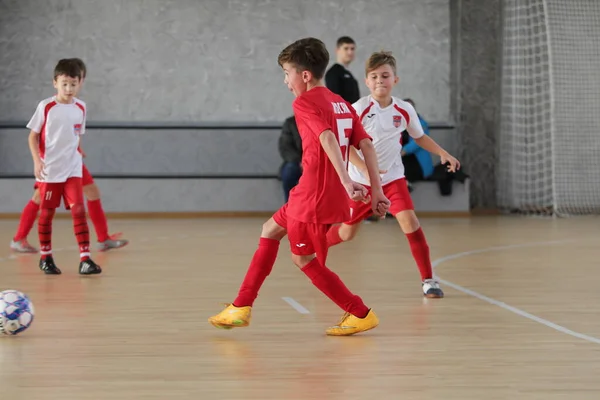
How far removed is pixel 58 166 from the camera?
6.56 m

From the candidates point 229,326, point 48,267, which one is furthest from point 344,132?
point 48,267

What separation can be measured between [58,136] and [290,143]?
239 inches

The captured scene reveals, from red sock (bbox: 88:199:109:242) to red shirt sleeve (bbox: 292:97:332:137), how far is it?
4224 mm

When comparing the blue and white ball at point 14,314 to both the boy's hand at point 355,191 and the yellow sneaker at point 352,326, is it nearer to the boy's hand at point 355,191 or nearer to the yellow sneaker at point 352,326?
the yellow sneaker at point 352,326

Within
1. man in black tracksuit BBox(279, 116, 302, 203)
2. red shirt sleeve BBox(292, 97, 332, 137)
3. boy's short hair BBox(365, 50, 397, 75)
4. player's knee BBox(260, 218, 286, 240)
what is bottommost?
man in black tracksuit BBox(279, 116, 302, 203)

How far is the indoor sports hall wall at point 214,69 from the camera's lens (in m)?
13.8

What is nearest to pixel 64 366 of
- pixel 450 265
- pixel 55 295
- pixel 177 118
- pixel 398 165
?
pixel 55 295

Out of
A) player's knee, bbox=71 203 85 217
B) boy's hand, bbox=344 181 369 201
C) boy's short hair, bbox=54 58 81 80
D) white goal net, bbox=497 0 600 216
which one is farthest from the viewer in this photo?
white goal net, bbox=497 0 600 216

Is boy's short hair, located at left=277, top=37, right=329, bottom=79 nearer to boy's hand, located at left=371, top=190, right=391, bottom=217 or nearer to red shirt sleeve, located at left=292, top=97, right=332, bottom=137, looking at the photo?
red shirt sleeve, located at left=292, top=97, right=332, bottom=137

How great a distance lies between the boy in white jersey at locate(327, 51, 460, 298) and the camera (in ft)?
18.0

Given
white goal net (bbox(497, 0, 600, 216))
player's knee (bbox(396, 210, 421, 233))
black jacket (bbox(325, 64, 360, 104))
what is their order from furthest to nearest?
white goal net (bbox(497, 0, 600, 216)), black jacket (bbox(325, 64, 360, 104)), player's knee (bbox(396, 210, 421, 233))

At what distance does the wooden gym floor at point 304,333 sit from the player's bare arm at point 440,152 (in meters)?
0.70

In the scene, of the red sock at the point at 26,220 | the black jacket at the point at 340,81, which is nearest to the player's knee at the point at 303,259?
the red sock at the point at 26,220

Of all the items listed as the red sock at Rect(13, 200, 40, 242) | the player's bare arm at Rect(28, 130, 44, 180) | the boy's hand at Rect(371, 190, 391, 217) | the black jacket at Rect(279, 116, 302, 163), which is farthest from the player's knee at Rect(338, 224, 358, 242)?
the black jacket at Rect(279, 116, 302, 163)
